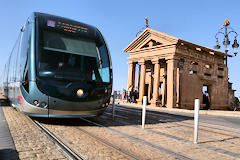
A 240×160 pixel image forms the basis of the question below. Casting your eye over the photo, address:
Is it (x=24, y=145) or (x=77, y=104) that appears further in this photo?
(x=77, y=104)

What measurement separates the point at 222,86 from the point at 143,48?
9865 millimetres

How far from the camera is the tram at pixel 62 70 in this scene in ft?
19.1

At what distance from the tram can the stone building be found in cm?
1292

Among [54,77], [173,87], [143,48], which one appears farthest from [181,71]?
[54,77]

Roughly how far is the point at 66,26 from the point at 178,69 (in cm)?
1468

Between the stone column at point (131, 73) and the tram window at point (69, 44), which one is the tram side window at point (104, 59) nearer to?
the tram window at point (69, 44)

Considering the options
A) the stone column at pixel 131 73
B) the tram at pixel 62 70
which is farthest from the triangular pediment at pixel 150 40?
the tram at pixel 62 70

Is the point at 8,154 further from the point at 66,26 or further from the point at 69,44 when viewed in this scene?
the point at 66,26

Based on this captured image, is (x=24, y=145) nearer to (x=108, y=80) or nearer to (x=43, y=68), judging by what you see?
(x=43, y=68)

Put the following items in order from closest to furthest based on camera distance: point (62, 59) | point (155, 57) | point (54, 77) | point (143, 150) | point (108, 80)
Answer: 1. point (143, 150)
2. point (54, 77)
3. point (62, 59)
4. point (108, 80)
5. point (155, 57)

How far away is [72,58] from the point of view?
6.41 metres

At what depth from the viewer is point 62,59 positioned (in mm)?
6262

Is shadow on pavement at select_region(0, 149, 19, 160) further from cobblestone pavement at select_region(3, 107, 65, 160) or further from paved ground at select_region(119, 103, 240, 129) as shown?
paved ground at select_region(119, 103, 240, 129)

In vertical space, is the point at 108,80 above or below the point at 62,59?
below
